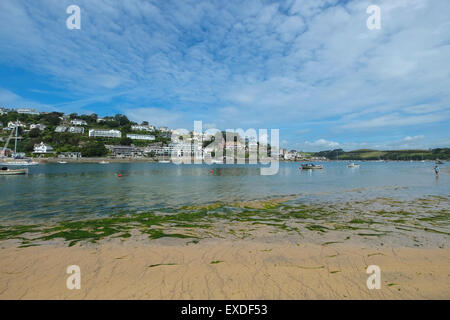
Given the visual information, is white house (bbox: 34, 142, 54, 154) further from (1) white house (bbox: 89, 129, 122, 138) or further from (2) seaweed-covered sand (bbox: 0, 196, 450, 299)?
(2) seaweed-covered sand (bbox: 0, 196, 450, 299)

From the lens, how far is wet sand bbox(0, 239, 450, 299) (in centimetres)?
424

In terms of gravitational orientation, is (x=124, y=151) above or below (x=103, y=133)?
below

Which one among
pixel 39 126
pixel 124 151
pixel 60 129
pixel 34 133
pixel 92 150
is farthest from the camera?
pixel 60 129

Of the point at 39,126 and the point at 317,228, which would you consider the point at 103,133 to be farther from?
the point at 317,228

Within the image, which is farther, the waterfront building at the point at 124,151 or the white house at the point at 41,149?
the waterfront building at the point at 124,151

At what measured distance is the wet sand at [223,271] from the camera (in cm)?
424

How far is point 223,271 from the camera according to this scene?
5.11 m

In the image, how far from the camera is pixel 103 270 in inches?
204

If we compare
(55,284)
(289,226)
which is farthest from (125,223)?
(289,226)

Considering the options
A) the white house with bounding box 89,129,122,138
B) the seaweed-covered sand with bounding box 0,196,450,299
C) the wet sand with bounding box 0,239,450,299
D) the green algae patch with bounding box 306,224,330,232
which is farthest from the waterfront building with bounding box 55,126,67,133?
the green algae patch with bounding box 306,224,330,232

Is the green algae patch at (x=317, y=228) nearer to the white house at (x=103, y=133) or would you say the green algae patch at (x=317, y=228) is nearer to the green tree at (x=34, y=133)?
the green tree at (x=34, y=133)

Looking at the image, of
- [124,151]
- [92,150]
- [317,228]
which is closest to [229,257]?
[317,228]

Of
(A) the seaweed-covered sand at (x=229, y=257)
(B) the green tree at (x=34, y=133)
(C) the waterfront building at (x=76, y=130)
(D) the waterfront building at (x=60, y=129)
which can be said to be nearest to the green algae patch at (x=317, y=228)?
(A) the seaweed-covered sand at (x=229, y=257)
